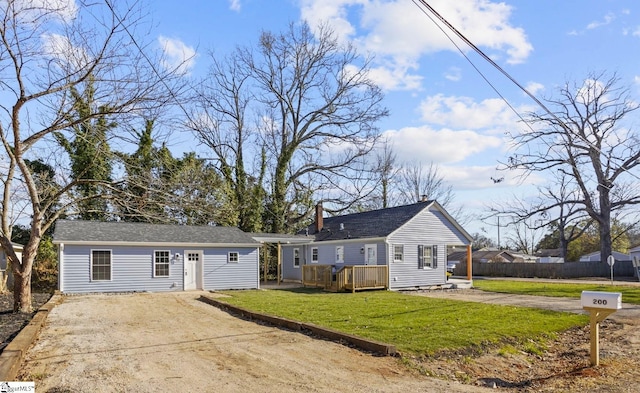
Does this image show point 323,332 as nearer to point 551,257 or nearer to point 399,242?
point 399,242

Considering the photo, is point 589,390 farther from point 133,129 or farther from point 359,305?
point 133,129

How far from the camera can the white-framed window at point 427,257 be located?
26.0m

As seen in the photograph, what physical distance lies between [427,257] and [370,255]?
337 cm

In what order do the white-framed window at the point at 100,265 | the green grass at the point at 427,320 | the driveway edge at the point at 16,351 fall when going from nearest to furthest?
the driveway edge at the point at 16,351
the green grass at the point at 427,320
the white-framed window at the point at 100,265

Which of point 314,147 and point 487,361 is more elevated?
point 314,147

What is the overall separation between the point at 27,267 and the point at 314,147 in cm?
2695

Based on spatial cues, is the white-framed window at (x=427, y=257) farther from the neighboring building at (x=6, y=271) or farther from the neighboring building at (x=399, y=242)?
the neighboring building at (x=6, y=271)

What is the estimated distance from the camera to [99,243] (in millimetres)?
20984

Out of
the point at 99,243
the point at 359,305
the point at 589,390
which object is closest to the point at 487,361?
the point at 589,390

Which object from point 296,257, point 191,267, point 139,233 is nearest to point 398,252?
point 296,257

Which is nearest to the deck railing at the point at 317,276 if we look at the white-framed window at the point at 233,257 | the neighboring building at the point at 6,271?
the white-framed window at the point at 233,257

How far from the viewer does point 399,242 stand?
2494 centimetres

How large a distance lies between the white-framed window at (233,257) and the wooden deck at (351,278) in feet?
13.3

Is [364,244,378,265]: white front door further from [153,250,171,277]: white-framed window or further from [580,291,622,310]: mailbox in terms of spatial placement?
[580,291,622,310]: mailbox
